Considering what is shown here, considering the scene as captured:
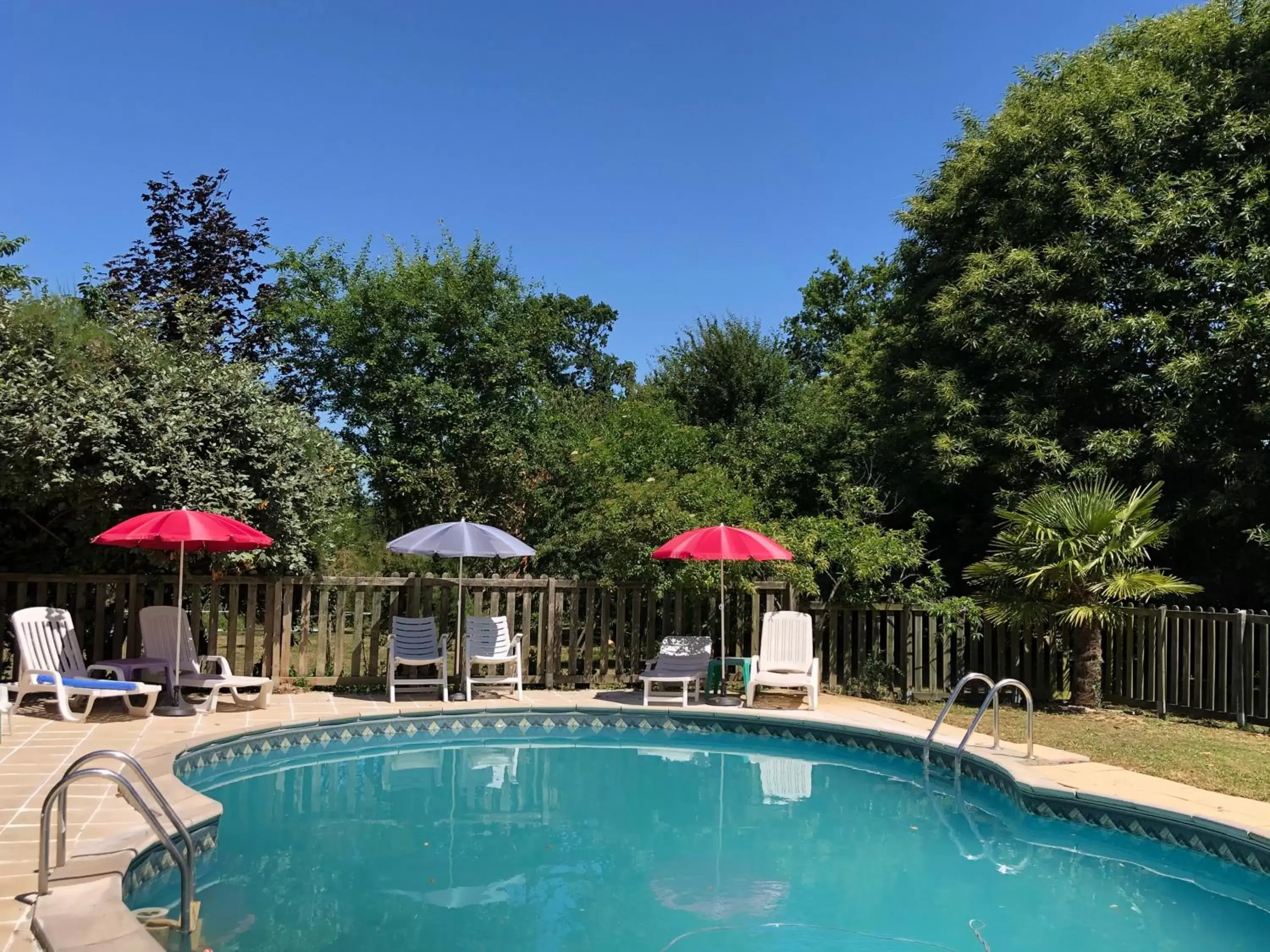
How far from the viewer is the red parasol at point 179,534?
312 inches

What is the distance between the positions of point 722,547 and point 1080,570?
3691 millimetres

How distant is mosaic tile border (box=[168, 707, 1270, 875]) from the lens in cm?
559

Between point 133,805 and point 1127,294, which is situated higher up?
point 1127,294

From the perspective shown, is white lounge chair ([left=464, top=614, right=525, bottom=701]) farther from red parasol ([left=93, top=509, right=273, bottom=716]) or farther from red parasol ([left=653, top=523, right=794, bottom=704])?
red parasol ([left=93, top=509, right=273, bottom=716])

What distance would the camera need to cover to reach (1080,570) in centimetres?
930

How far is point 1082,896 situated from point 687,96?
13995 millimetres

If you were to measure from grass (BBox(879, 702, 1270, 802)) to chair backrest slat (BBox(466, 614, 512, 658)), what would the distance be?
4476 mm

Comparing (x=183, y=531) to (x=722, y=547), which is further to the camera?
(x=722, y=547)

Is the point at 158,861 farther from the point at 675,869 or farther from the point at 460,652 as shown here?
the point at 460,652

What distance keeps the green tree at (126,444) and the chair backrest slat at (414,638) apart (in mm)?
1504

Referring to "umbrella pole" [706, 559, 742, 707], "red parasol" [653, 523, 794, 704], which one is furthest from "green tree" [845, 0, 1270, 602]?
"umbrella pole" [706, 559, 742, 707]

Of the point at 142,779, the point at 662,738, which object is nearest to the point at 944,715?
the point at 662,738

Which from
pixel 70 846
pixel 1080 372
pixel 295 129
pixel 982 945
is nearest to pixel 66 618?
pixel 70 846

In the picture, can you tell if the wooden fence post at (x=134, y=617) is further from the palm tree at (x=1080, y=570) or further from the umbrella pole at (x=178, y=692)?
the palm tree at (x=1080, y=570)
